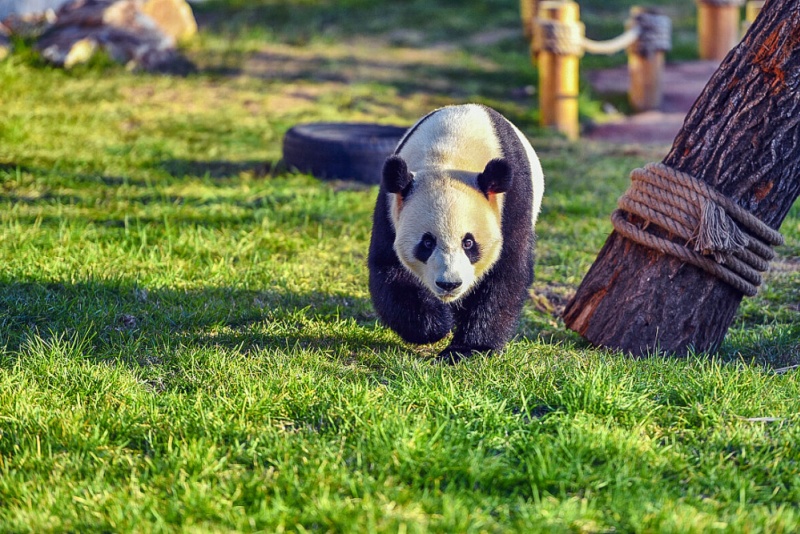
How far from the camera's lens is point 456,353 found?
3.54 meters

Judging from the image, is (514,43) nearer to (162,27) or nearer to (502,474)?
(162,27)

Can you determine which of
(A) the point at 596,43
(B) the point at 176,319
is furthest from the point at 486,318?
(A) the point at 596,43

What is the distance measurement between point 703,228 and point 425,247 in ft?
3.53

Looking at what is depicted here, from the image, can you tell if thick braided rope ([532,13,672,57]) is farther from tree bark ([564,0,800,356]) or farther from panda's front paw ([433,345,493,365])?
panda's front paw ([433,345,493,365])

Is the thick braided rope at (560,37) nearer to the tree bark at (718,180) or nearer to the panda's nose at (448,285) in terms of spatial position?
the tree bark at (718,180)

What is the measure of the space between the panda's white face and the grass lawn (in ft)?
1.09

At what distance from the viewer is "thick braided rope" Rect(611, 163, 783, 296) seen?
11.3 feet

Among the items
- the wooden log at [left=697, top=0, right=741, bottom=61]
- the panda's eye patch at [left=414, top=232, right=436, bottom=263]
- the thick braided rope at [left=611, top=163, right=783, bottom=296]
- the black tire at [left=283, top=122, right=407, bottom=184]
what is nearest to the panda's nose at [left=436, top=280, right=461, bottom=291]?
the panda's eye patch at [left=414, top=232, right=436, bottom=263]

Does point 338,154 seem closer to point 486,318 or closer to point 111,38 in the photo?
point 486,318

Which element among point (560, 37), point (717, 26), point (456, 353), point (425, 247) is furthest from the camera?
point (717, 26)

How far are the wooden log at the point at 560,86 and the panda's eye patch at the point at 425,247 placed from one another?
534cm

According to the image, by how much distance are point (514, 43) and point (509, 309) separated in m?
9.03

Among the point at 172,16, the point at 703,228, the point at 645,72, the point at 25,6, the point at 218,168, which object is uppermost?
the point at 25,6

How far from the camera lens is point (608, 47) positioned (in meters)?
8.77
